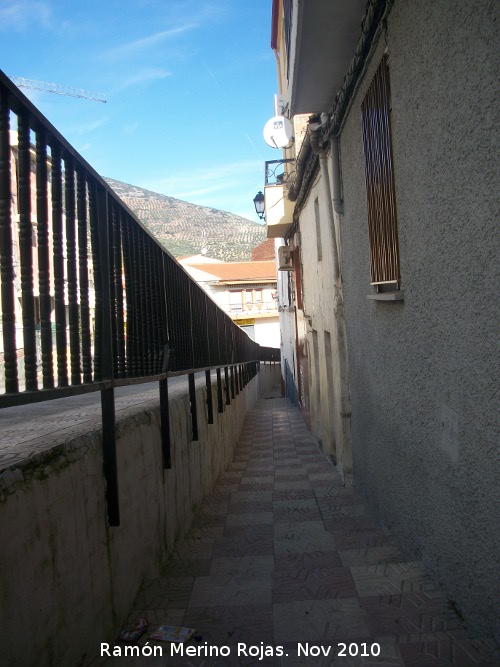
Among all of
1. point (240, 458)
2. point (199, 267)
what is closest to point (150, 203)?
point (199, 267)

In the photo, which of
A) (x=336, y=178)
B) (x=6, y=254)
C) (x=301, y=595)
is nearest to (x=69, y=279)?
(x=6, y=254)

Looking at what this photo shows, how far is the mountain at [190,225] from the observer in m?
126

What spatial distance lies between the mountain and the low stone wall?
114155mm

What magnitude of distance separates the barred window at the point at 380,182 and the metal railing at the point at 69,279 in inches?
65.1

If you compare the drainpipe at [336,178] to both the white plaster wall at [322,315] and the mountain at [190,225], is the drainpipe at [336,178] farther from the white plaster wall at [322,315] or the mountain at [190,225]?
the mountain at [190,225]

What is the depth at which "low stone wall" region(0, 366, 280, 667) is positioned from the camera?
196 centimetres

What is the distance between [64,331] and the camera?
2336 millimetres

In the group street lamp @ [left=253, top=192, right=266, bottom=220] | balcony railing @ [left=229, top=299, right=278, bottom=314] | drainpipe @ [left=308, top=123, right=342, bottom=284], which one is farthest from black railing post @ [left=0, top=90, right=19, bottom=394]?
balcony railing @ [left=229, top=299, right=278, bottom=314]

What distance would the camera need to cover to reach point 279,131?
12312mm

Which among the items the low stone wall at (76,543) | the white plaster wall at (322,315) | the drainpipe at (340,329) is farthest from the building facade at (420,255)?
the low stone wall at (76,543)

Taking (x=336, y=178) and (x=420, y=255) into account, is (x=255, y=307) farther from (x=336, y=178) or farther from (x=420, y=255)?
(x=420, y=255)

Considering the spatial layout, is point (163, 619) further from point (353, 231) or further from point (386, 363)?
point (353, 231)

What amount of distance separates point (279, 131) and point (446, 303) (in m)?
9.96

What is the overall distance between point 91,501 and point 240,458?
7.18 meters
